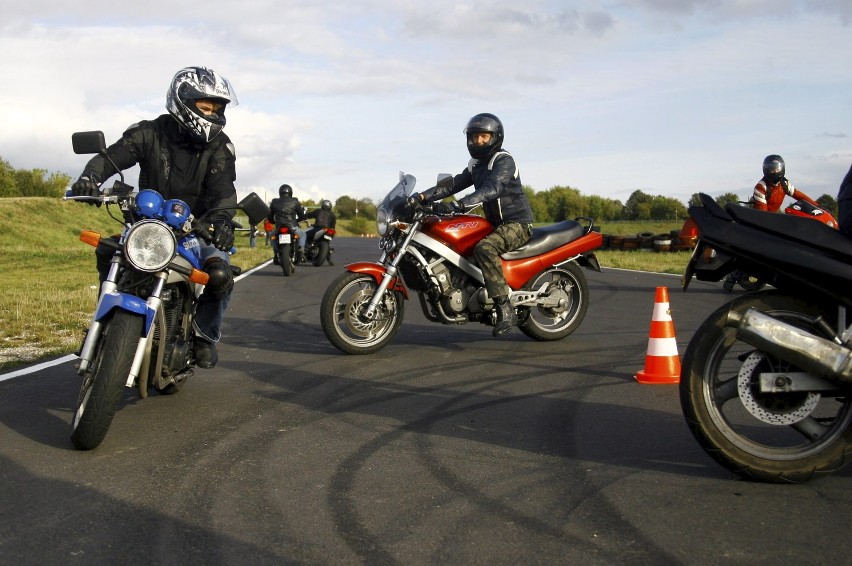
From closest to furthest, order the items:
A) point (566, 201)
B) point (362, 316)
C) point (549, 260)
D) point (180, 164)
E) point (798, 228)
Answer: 1. point (798, 228)
2. point (180, 164)
3. point (362, 316)
4. point (549, 260)
5. point (566, 201)

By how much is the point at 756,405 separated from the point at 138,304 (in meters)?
3.10

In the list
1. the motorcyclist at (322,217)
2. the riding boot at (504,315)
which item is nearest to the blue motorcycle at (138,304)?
the riding boot at (504,315)

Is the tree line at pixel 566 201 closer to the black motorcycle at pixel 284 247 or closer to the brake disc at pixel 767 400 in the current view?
the black motorcycle at pixel 284 247

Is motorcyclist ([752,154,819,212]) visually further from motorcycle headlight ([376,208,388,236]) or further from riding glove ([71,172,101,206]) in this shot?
riding glove ([71,172,101,206])

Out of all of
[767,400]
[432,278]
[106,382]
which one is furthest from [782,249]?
[432,278]

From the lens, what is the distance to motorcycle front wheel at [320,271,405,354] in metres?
8.51

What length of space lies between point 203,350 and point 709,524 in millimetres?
3663

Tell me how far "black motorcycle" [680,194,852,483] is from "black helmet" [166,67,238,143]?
3384 mm

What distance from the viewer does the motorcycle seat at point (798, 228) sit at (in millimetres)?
4223

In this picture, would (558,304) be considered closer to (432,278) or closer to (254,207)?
(432,278)

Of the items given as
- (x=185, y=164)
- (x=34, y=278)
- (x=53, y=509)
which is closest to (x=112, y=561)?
(x=53, y=509)

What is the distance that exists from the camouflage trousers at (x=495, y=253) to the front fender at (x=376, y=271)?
741mm

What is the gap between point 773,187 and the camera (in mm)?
13438

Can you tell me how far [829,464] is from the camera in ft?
13.7
